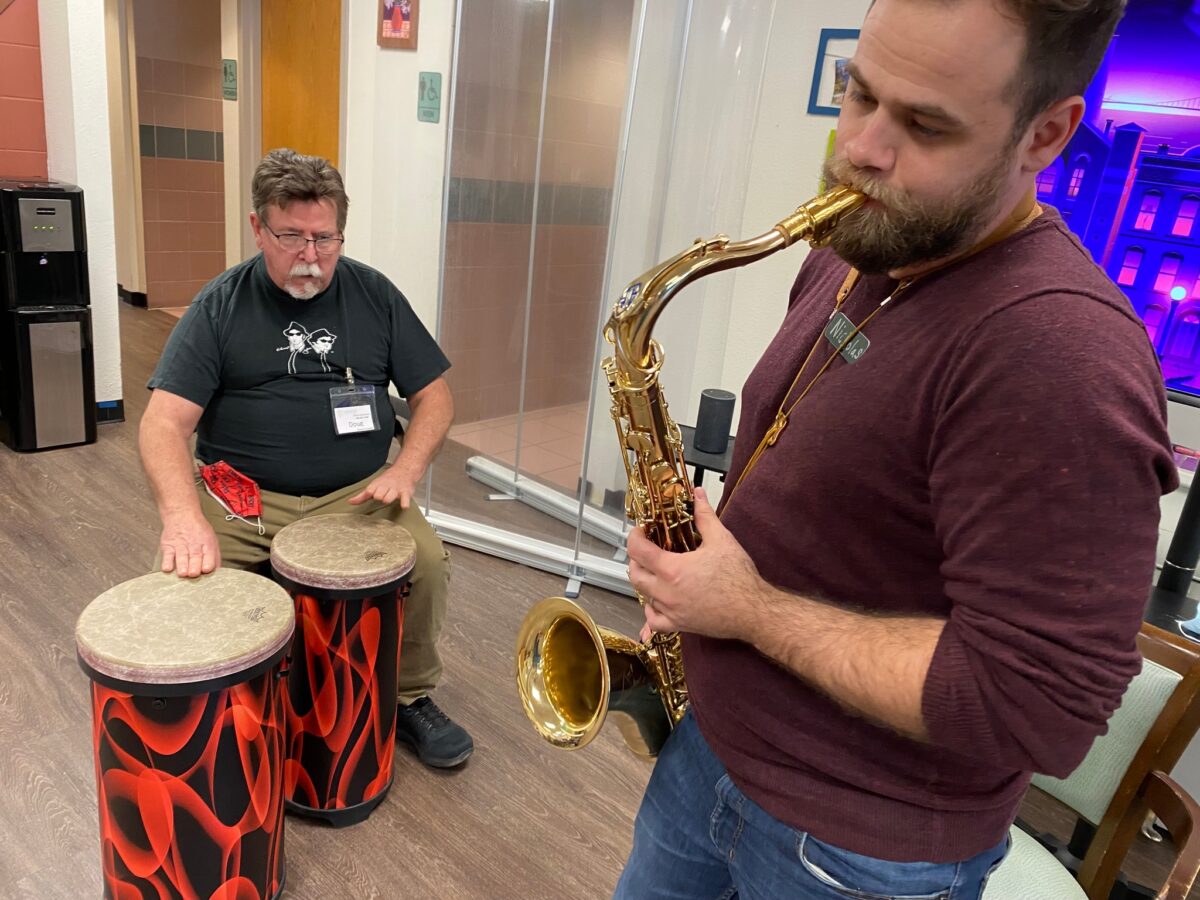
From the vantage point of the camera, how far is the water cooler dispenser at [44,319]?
357 cm

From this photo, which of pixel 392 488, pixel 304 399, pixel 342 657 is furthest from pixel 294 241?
pixel 342 657

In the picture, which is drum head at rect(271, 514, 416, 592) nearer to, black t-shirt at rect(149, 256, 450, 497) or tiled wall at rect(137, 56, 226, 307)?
black t-shirt at rect(149, 256, 450, 497)

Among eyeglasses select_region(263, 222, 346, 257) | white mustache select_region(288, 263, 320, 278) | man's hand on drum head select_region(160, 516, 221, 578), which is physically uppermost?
eyeglasses select_region(263, 222, 346, 257)

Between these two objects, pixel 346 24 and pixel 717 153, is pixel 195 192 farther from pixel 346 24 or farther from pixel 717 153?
pixel 717 153

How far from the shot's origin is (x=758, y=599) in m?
0.89

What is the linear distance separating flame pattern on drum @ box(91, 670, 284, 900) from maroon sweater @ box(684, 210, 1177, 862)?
972 mm

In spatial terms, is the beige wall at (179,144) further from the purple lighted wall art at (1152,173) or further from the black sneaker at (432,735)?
the purple lighted wall art at (1152,173)

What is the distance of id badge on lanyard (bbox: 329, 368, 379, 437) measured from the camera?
88.8 inches

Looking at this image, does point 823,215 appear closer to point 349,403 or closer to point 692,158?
point 349,403

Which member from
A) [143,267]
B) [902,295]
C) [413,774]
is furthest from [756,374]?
[143,267]

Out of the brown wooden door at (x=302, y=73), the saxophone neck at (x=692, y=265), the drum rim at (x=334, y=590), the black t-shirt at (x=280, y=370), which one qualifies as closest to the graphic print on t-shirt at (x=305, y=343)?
the black t-shirt at (x=280, y=370)

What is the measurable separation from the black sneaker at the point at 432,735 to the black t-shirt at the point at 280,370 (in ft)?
2.07

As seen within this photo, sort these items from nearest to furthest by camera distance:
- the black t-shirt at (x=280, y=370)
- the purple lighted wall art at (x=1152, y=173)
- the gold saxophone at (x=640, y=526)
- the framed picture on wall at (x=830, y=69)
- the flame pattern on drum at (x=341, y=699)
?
the gold saxophone at (x=640, y=526)
the flame pattern on drum at (x=341, y=699)
the purple lighted wall art at (x=1152, y=173)
the black t-shirt at (x=280, y=370)
the framed picture on wall at (x=830, y=69)

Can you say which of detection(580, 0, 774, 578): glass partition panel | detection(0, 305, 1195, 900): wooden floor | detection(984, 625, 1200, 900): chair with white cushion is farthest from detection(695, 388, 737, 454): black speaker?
detection(984, 625, 1200, 900): chair with white cushion
